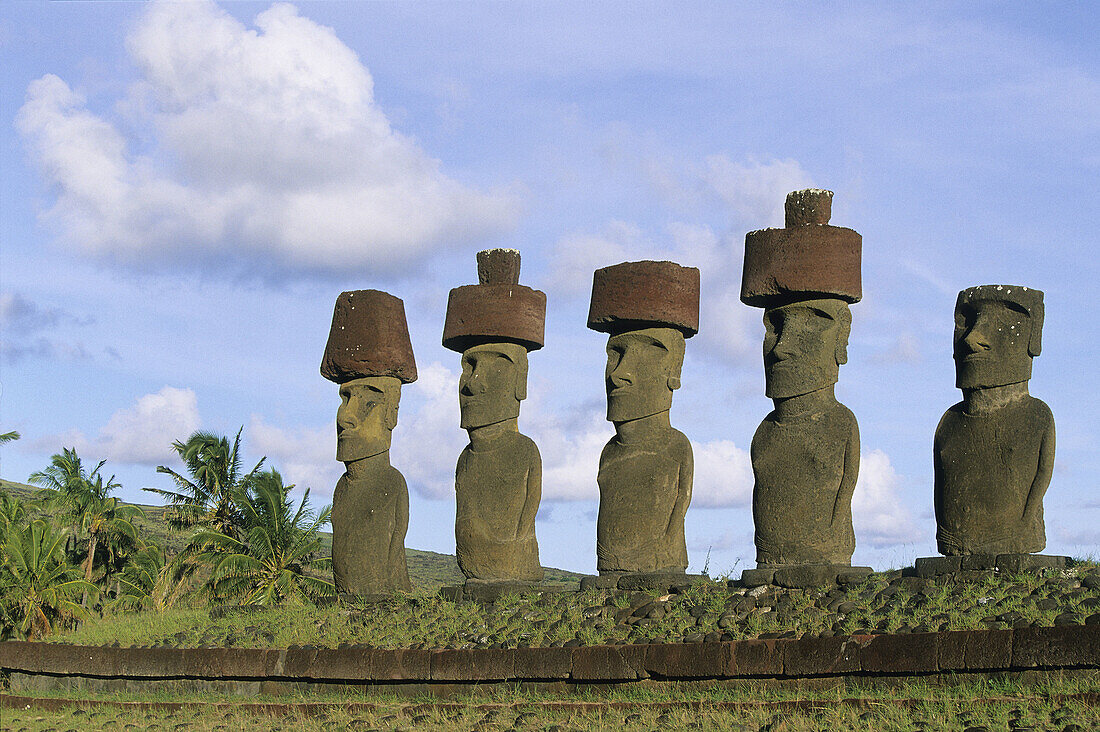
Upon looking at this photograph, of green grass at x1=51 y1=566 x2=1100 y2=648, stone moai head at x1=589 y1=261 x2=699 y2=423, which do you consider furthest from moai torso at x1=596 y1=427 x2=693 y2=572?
green grass at x1=51 y1=566 x2=1100 y2=648

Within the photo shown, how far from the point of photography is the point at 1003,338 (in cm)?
1005

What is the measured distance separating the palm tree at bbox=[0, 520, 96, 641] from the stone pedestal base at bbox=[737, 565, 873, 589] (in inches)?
518

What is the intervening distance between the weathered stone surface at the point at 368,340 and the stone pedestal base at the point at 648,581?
12.1 ft

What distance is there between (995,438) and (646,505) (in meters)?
3.09

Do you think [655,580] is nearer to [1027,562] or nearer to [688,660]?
[688,660]

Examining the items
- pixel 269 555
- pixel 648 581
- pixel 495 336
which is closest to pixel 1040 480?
pixel 648 581

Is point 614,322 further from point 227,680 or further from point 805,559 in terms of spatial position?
point 227,680

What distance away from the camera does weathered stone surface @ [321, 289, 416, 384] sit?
13.3 m

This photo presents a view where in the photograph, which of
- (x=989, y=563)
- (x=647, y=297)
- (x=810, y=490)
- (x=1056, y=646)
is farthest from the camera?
(x=647, y=297)

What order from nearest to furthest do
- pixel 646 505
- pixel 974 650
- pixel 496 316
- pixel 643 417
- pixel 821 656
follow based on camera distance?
pixel 974 650 → pixel 821 656 → pixel 646 505 → pixel 643 417 → pixel 496 316

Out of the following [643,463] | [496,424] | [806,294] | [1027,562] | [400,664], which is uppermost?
[806,294]

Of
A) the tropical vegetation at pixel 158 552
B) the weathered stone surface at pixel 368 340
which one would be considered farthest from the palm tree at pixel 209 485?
the weathered stone surface at pixel 368 340

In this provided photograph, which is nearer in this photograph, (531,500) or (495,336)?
(531,500)

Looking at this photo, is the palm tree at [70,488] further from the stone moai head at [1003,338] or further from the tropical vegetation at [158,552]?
the stone moai head at [1003,338]
